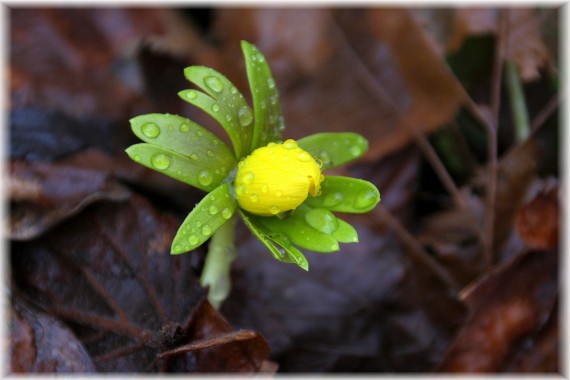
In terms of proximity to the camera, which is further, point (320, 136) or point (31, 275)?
point (31, 275)

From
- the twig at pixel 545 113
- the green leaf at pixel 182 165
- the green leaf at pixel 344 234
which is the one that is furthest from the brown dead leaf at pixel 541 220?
the green leaf at pixel 182 165

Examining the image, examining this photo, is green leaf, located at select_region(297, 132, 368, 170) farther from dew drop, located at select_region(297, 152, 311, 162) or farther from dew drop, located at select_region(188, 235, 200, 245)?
dew drop, located at select_region(188, 235, 200, 245)

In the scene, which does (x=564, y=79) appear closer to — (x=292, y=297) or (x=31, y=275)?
(x=292, y=297)

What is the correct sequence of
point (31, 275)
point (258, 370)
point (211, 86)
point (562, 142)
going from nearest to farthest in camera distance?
point (211, 86) < point (258, 370) < point (31, 275) < point (562, 142)

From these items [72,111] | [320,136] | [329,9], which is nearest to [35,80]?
[72,111]

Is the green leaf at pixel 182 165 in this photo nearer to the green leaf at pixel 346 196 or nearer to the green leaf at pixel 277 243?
the green leaf at pixel 277 243

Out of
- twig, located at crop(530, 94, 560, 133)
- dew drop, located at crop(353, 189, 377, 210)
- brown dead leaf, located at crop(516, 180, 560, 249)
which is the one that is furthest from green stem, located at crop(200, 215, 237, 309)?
twig, located at crop(530, 94, 560, 133)

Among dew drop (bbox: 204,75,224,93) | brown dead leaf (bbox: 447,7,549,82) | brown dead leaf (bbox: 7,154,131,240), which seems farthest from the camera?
brown dead leaf (bbox: 447,7,549,82)
